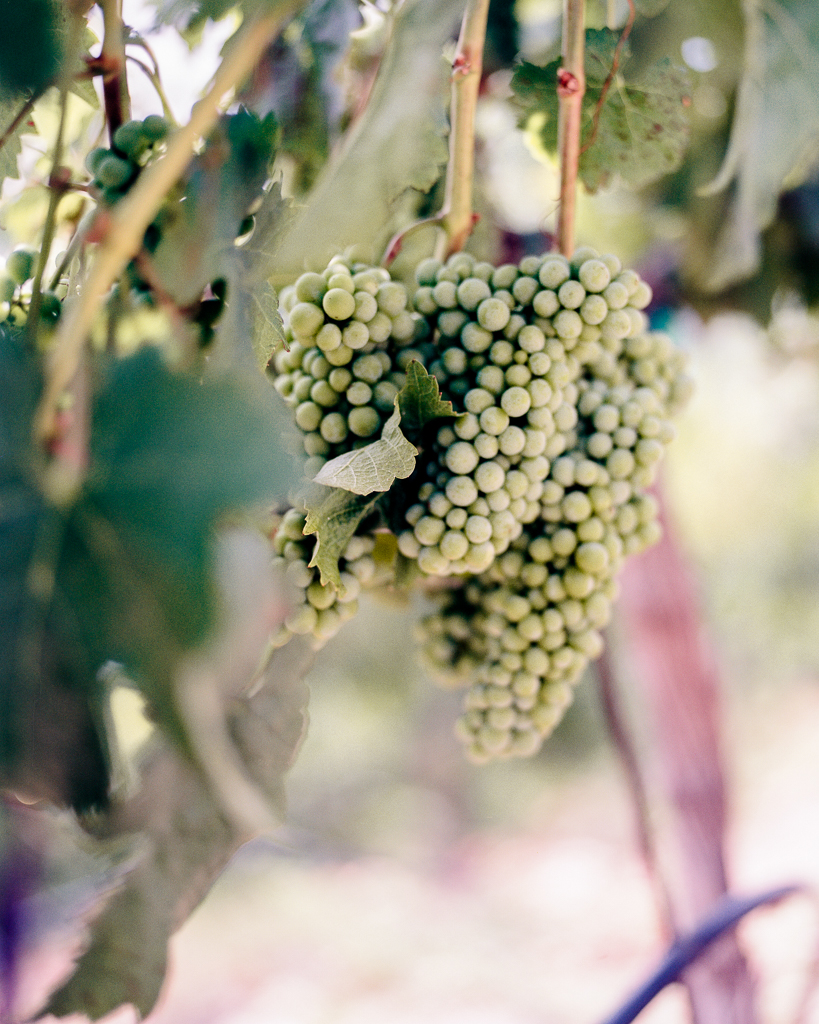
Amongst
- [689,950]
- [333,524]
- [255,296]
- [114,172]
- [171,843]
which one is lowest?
[689,950]

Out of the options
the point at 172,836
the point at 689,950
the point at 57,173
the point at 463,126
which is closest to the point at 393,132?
the point at 463,126

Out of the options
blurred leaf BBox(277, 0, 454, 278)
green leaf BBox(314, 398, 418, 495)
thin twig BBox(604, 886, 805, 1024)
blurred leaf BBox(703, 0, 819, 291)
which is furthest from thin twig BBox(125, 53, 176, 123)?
thin twig BBox(604, 886, 805, 1024)

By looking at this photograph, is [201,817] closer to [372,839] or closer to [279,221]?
[279,221]

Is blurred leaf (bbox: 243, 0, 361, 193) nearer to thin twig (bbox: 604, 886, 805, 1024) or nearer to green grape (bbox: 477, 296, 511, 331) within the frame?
green grape (bbox: 477, 296, 511, 331)

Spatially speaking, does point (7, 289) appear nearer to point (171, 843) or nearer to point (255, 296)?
point (255, 296)

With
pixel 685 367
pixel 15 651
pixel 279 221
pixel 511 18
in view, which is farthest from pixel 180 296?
pixel 511 18

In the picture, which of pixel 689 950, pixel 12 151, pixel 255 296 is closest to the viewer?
pixel 255 296
